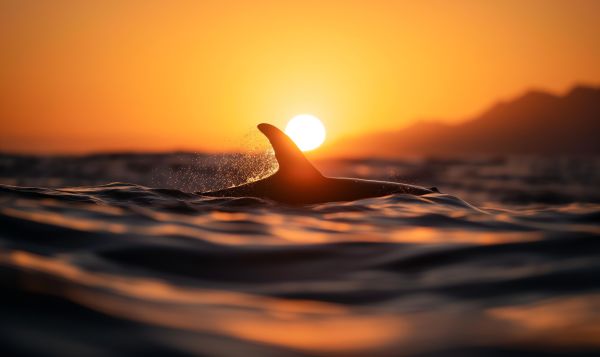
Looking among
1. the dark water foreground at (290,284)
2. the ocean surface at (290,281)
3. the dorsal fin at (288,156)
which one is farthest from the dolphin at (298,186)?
the dark water foreground at (290,284)

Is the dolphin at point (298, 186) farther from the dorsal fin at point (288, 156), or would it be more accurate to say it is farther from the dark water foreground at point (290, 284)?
the dark water foreground at point (290, 284)

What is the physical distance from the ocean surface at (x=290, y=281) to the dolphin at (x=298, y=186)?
1.19 metres

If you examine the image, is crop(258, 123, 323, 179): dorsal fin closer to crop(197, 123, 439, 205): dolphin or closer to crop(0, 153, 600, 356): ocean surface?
crop(197, 123, 439, 205): dolphin

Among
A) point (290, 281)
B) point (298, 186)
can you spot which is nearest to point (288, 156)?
point (298, 186)

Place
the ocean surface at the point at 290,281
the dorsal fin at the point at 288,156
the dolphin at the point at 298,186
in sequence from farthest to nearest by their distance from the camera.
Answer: the dorsal fin at the point at 288,156 → the dolphin at the point at 298,186 → the ocean surface at the point at 290,281

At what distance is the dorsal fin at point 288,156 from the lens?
10.2 m

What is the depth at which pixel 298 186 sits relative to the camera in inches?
390

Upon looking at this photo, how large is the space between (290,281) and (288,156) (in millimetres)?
6091

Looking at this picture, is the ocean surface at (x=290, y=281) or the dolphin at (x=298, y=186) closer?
the ocean surface at (x=290, y=281)

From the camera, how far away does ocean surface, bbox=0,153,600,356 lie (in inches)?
117

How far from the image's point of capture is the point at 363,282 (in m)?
4.39

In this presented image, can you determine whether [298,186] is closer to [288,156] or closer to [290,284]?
[288,156]

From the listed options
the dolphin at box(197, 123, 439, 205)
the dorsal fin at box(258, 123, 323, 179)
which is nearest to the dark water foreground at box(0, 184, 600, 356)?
the dolphin at box(197, 123, 439, 205)

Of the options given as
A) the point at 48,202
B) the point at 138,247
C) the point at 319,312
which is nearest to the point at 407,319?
the point at 319,312
